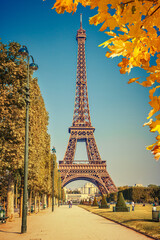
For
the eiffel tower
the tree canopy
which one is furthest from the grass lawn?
the eiffel tower

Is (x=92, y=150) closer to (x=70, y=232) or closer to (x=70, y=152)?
(x=70, y=152)

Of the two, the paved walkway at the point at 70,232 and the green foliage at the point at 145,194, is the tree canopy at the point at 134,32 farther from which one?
the green foliage at the point at 145,194

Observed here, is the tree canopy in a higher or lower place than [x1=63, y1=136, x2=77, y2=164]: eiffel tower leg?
lower

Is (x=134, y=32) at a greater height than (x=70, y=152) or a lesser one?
lesser

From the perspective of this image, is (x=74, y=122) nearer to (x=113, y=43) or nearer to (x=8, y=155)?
(x=8, y=155)

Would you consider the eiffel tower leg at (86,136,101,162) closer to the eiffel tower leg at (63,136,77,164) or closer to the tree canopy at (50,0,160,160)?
the eiffel tower leg at (63,136,77,164)

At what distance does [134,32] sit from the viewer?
2.04 metres

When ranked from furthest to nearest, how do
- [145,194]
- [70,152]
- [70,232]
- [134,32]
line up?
[70,152] → [145,194] → [70,232] → [134,32]

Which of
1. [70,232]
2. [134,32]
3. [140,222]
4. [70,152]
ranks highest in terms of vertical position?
[70,152]

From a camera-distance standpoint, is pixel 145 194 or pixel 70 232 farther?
pixel 145 194

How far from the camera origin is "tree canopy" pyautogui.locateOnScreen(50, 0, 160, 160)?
6.52ft

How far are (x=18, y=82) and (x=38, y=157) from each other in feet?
29.4

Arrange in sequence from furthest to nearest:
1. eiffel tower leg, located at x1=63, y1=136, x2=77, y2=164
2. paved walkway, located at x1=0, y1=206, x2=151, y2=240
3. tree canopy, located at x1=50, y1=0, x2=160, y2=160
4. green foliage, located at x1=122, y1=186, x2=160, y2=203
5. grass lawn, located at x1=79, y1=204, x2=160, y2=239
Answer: eiffel tower leg, located at x1=63, y1=136, x2=77, y2=164 → green foliage, located at x1=122, y1=186, x2=160, y2=203 → grass lawn, located at x1=79, y1=204, x2=160, y2=239 → paved walkway, located at x1=0, y1=206, x2=151, y2=240 → tree canopy, located at x1=50, y1=0, x2=160, y2=160

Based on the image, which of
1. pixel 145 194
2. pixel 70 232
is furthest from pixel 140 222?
pixel 145 194
